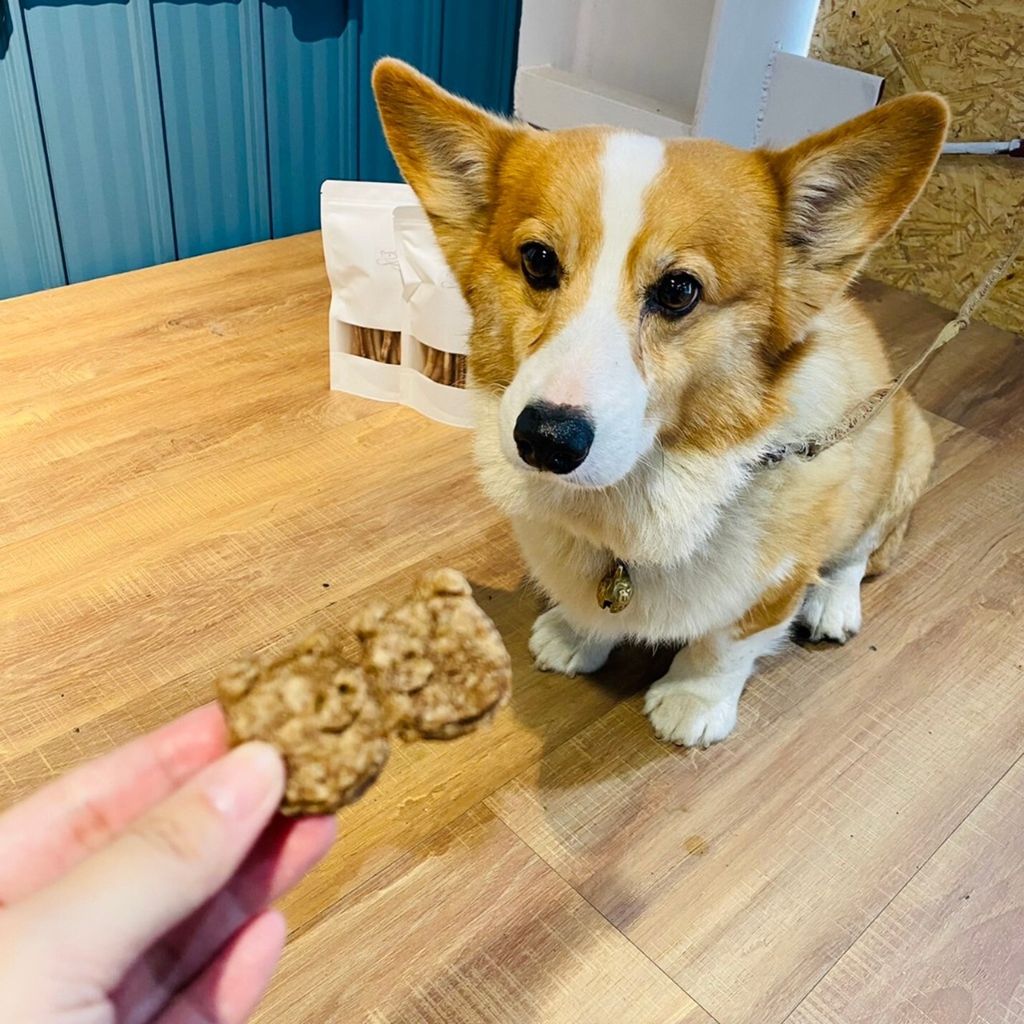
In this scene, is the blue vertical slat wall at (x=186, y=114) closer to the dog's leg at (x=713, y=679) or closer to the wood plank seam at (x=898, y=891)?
the dog's leg at (x=713, y=679)

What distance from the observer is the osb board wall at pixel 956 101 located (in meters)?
2.43

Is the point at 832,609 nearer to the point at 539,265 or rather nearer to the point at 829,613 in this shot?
the point at 829,613

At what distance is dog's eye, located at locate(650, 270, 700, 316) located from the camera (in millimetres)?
1039

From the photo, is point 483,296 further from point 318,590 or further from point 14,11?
point 14,11

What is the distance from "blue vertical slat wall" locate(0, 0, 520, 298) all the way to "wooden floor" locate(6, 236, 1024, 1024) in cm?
41

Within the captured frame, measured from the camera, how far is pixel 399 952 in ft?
3.50

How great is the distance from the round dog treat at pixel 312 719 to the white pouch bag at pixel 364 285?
124cm

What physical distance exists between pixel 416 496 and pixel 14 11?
1424mm

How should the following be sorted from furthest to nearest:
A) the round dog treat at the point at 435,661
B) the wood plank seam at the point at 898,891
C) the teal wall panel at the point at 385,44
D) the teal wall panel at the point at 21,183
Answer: the teal wall panel at the point at 385,44, the teal wall panel at the point at 21,183, the wood plank seam at the point at 898,891, the round dog treat at the point at 435,661

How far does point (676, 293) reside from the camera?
1.05 m

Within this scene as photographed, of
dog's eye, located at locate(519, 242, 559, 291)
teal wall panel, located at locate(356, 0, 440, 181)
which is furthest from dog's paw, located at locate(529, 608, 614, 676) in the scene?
teal wall panel, located at locate(356, 0, 440, 181)

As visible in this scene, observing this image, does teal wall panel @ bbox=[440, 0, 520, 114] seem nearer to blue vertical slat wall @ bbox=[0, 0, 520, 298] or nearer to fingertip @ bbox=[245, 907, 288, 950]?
blue vertical slat wall @ bbox=[0, 0, 520, 298]

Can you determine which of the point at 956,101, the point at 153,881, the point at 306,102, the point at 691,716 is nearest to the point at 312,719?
the point at 153,881

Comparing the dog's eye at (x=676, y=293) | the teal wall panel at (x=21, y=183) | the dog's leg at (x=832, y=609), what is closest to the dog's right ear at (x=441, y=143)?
the dog's eye at (x=676, y=293)
